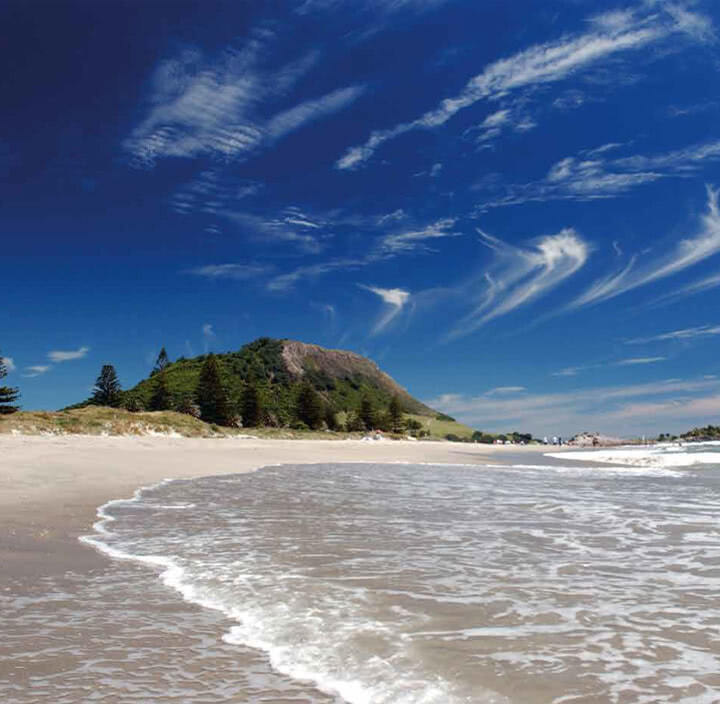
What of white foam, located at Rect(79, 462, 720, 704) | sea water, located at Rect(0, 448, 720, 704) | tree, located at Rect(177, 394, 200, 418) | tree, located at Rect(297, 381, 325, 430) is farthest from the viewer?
tree, located at Rect(297, 381, 325, 430)

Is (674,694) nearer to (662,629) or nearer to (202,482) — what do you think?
(662,629)

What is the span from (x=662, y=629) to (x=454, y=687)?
2.24 m

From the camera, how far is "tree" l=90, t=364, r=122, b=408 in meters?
106

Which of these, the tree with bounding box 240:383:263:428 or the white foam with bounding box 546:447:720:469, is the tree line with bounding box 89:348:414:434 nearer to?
the tree with bounding box 240:383:263:428

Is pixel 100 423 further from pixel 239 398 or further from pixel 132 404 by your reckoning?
pixel 132 404

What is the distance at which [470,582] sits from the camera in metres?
6.49

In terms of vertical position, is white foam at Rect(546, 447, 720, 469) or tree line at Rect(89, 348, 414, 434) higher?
tree line at Rect(89, 348, 414, 434)

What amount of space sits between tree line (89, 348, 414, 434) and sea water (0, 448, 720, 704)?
84.4 m

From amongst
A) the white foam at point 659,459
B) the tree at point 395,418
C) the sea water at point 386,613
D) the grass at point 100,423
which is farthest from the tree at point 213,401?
the sea water at point 386,613

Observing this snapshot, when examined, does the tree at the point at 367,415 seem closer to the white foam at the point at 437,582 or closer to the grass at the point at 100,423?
the grass at the point at 100,423

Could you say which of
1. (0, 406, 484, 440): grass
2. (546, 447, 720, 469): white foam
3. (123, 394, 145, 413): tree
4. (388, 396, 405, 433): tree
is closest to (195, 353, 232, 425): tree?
(123, 394, 145, 413): tree

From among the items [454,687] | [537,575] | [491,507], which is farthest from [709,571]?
[491,507]

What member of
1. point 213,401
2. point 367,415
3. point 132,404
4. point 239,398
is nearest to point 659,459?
point 213,401

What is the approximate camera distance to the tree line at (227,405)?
9388cm
